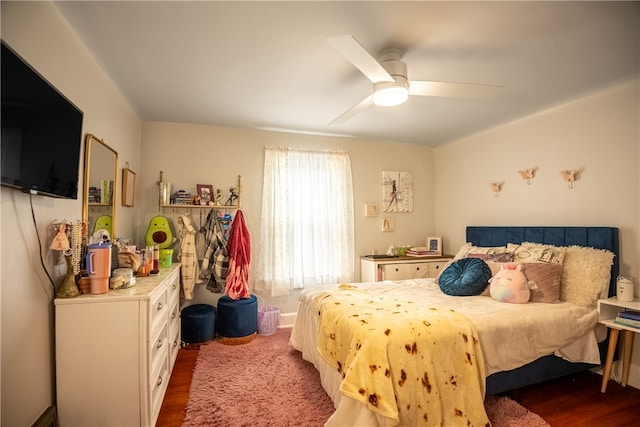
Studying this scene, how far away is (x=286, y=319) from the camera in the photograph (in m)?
3.92

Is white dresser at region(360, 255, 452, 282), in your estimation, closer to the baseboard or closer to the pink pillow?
the baseboard

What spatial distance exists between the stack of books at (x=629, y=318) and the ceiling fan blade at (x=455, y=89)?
192 centimetres

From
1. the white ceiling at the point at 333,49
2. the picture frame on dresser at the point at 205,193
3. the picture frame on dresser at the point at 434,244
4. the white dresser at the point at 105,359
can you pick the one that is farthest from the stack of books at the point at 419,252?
the white dresser at the point at 105,359

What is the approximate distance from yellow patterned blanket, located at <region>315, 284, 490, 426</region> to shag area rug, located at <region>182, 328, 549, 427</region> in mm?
422

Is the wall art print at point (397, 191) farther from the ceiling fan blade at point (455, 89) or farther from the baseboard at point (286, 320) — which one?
the ceiling fan blade at point (455, 89)

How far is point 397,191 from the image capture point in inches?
178

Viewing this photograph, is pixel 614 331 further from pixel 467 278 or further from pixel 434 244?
pixel 434 244

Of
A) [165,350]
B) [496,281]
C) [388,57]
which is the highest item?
[388,57]

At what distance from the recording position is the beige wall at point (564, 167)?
2.53 metres

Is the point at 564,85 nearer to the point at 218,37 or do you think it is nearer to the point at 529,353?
the point at 529,353

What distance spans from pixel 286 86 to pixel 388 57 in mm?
921

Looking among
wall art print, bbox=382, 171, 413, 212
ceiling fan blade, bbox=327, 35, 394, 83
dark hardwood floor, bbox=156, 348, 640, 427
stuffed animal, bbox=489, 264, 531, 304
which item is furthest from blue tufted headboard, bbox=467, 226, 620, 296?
ceiling fan blade, bbox=327, 35, 394, 83

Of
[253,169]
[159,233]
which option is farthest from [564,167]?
[159,233]

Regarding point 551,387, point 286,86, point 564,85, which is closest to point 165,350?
point 286,86
